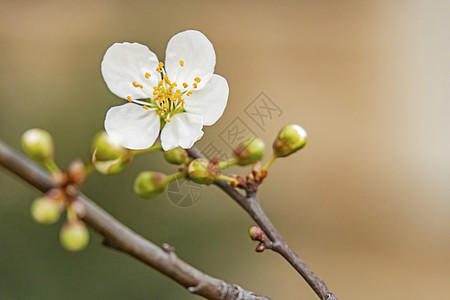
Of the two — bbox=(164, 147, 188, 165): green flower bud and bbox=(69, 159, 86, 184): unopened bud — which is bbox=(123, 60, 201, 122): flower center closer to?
bbox=(164, 147, 188, 165): green flower bud

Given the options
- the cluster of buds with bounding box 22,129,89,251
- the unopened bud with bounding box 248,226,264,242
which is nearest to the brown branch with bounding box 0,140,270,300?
the cluster of buds with bounding box 22,129,89,251

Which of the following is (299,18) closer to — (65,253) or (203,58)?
(65,253)

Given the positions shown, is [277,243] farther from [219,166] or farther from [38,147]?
[38,147]

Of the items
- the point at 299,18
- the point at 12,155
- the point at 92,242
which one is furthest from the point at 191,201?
the point at 299,18

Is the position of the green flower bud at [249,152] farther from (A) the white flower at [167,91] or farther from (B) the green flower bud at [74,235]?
(B) the green flower bud at [74,235]

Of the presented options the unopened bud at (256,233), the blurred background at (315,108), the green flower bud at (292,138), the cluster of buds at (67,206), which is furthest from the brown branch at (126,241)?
the blurred background at (315,108)

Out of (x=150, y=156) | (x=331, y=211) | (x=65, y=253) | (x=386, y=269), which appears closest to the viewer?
(x=65, y=253)
